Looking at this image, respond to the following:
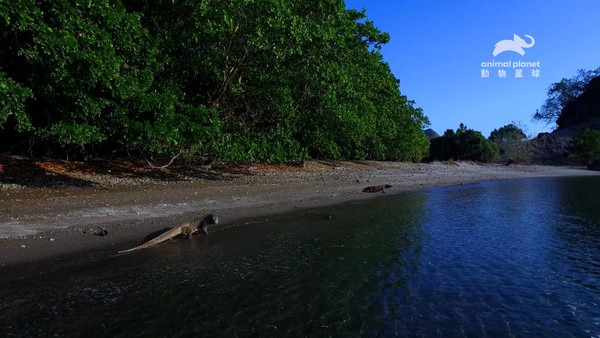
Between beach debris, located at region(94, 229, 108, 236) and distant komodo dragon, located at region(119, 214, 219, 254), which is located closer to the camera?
distant komodo dragon, located at region(119, 214, 219, 254)

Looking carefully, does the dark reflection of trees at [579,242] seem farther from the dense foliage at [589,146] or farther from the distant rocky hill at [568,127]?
the distant rocky hill at [568,127]

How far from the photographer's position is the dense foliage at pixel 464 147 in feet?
213

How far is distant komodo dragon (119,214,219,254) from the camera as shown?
30.9 feet

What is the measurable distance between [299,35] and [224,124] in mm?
6744

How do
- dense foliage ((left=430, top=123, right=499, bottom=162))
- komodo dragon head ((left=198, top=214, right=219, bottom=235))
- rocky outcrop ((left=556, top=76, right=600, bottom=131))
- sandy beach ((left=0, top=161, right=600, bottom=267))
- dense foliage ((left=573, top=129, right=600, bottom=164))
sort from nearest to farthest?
1. sandy beach ((left=0, top=161, right=600, bottom=267))
2. komodo dragon head ((left=198, top=214, right=219, bottom=235))
3. dense foliage ((left=573, top=129, right=600, bottom=164))
4. dense foliage ((left=430, top=123, right=499, bottom=162))
5. rocky outcrop ((left=556, top=76, right=600, bottom=131))

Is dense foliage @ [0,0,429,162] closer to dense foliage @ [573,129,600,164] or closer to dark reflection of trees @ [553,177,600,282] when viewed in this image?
dark reflection of trees @ [553,177,600,282]

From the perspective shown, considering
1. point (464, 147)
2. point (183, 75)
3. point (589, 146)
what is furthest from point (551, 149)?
point (183, 75)

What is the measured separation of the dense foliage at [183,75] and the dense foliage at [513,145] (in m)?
55.4

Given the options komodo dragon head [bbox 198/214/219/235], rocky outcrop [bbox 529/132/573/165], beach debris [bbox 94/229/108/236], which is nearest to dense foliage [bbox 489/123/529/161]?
rocky outcrop [bbox 529/132/573/165]

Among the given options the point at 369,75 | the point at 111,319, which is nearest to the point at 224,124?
the point at 369,75

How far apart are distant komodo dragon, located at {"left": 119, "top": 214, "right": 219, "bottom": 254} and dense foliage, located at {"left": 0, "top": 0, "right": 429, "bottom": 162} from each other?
5.49 m

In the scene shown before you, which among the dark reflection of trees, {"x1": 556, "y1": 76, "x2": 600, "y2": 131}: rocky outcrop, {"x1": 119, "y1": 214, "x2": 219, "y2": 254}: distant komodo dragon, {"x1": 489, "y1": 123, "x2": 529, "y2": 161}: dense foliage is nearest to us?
the dark reflection of trees

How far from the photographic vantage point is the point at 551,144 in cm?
7719

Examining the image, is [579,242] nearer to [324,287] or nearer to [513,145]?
[324,287]
